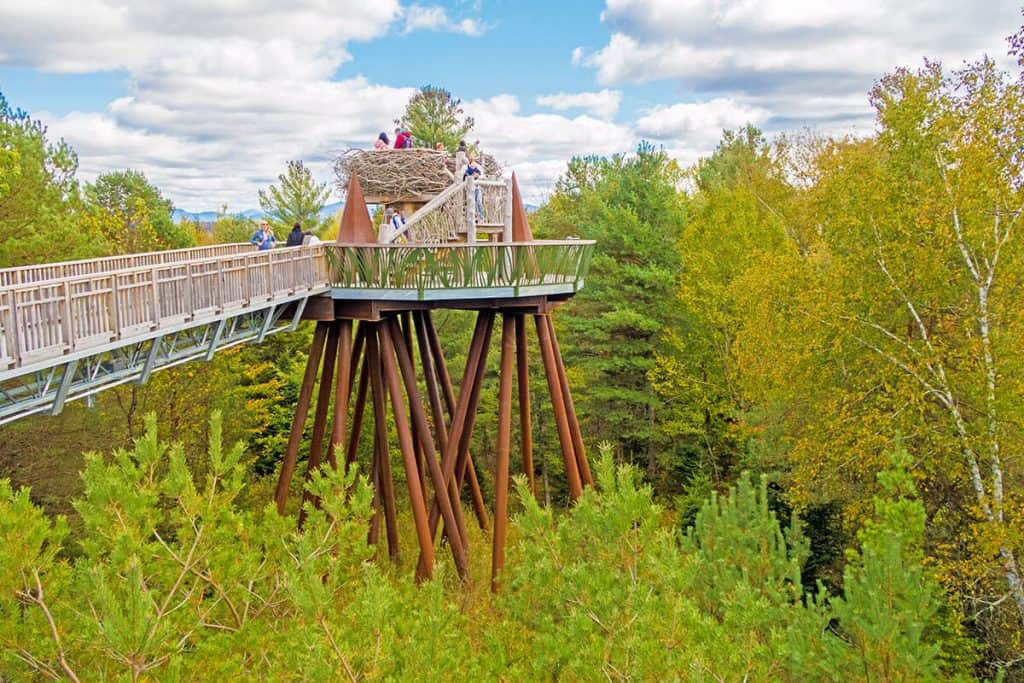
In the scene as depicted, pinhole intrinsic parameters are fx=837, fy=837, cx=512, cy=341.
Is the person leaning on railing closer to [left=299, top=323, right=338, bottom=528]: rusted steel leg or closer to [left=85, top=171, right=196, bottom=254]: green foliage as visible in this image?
[left=299, top=323, right=338, bottom=528]: rusted steel leg

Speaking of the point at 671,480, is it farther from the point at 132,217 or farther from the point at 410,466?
the point at 132,217

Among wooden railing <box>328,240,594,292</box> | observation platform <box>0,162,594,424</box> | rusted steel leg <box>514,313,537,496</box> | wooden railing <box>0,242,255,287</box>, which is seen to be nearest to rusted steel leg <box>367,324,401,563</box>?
observation platform <box>0,162,594,424</box>

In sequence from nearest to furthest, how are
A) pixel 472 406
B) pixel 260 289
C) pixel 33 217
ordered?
pixel 260 289
pixel 472 406
pixel 33 217

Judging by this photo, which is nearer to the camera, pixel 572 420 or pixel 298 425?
pixel 298 425

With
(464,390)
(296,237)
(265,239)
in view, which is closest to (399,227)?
(296,237)

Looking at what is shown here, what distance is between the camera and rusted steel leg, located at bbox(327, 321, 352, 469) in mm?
13281

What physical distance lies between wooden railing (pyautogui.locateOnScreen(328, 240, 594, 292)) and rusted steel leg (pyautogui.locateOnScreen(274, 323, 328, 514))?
1.54m

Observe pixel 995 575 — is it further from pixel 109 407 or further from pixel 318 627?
pixel 109 407

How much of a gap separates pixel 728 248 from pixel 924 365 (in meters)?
12.6

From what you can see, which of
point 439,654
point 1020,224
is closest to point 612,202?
point 1020,224

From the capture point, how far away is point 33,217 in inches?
794

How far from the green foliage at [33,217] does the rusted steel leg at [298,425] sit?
8279 mm

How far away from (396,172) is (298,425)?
4717mm

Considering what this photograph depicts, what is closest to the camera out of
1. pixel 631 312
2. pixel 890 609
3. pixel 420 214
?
pixel 890 609
